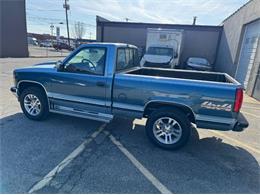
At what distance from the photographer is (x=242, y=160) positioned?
3748 millimetres

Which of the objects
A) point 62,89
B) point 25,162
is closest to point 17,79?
point 62,89

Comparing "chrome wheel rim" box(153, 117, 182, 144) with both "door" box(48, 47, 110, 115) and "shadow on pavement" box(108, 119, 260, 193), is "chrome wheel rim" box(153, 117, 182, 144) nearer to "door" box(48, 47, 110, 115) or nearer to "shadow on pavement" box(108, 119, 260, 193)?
"shadow on pavement" box(108, 119, 260, 193)

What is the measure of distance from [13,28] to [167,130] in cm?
2271

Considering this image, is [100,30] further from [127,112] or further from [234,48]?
[127,112]

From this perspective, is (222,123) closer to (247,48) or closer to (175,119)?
(175,119)

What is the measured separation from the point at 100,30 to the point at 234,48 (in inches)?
553

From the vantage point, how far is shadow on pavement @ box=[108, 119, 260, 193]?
296 cm

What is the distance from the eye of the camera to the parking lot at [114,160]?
112 inches

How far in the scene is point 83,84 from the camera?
4.25 meters

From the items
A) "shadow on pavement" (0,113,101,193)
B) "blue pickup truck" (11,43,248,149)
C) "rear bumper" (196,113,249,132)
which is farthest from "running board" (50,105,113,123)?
"rear bumper" (196,113,249,132)

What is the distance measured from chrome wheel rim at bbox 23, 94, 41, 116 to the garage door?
33.1 ft

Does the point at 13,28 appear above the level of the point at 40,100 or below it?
above

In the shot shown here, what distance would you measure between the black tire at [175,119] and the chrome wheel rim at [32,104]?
9.04 ft

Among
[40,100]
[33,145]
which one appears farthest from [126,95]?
[40,100]
